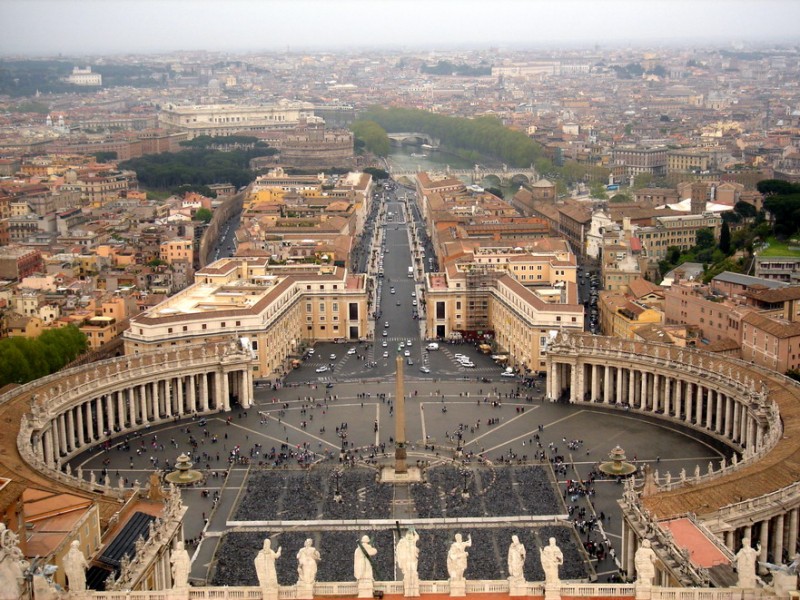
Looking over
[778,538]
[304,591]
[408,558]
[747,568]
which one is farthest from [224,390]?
[747,568]

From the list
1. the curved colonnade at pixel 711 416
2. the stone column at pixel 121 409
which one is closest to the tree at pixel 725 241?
the curved colonnade at pixel 711 416

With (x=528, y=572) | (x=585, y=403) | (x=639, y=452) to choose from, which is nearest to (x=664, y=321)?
(x=585, y=403)

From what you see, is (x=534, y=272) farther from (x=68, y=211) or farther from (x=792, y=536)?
(x=68, y=211)

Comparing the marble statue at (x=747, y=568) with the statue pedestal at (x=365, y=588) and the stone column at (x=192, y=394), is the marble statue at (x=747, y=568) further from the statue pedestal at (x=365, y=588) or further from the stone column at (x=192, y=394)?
the stone column at (x=192, y=394)

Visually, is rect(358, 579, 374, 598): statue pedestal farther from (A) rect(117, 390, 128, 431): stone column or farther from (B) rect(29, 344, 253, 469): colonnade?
(A) rect(117, 390, 128, 431): stone column

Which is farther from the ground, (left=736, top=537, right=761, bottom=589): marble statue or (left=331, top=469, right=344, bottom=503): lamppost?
(left=736, top=537, right=761, bottom=589): marble statue

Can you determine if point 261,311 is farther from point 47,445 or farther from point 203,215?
point 203,215

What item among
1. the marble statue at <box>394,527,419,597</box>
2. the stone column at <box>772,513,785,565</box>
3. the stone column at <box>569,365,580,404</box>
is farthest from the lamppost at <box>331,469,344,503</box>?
the marble statue at <box>394,527,419,597</box>
